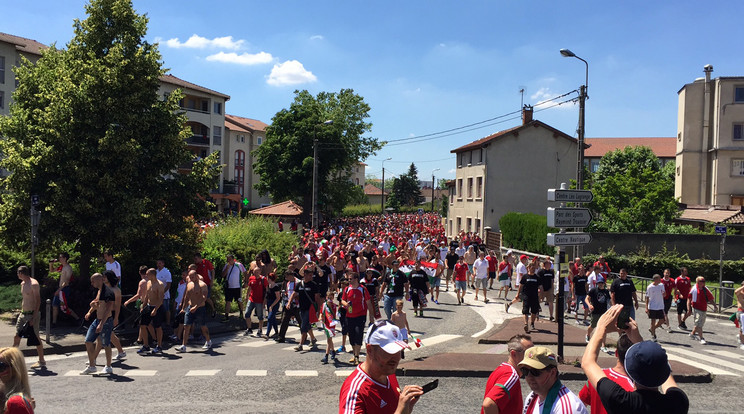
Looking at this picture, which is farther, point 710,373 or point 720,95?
point 720,95

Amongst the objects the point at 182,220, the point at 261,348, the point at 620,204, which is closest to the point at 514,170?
the point at 620,204

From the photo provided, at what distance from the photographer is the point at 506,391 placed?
170 inches

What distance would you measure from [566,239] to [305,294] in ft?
17.5

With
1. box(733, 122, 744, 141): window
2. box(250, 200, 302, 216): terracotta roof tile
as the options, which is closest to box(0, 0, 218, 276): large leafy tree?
box(250, 200, 302, 216): terracotta roof tile

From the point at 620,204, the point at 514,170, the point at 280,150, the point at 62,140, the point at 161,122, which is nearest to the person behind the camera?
the point at 62,140

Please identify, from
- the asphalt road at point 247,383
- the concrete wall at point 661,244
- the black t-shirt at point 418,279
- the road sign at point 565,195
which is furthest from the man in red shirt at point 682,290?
the concrete wall at point 661,244

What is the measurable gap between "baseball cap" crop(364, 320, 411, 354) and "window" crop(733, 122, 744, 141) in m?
53.4

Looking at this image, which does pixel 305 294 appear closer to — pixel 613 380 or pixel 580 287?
pixel 580 287

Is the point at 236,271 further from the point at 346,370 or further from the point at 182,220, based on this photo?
the point at 346,370

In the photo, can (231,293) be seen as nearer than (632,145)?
Yes

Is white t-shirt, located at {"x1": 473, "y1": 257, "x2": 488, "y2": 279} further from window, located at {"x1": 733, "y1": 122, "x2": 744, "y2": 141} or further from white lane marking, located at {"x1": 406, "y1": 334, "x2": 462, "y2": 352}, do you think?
window, located at {"x1": 733, "y1": 122, "x2": 744, "y2": 141}

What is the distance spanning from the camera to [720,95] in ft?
156

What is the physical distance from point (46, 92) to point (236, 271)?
21.7 feet

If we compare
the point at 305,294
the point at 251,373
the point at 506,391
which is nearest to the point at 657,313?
the point at 305,294
